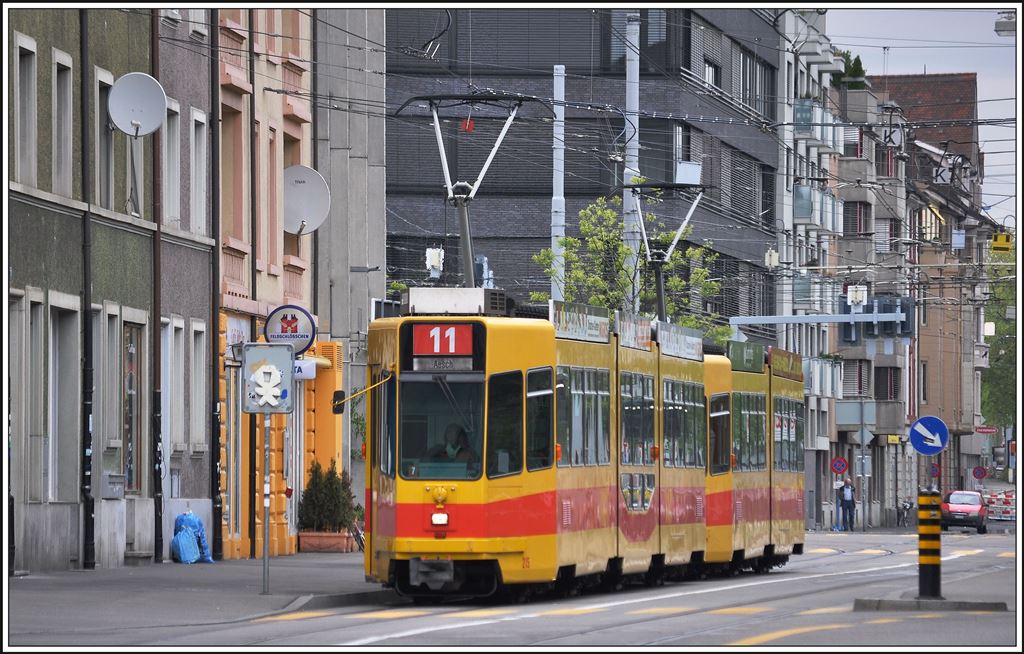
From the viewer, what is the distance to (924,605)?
24.4 metres

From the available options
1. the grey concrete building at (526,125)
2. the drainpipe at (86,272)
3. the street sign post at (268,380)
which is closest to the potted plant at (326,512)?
the drainpipe at (86,272)

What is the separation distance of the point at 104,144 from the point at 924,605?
45.9 feet

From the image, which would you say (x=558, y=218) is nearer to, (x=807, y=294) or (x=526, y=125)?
(x=526, y=125)

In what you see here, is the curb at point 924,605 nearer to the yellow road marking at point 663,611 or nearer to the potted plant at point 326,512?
the yellow road marking at point 663,611

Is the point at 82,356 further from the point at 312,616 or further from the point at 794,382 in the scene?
the point at 794,382

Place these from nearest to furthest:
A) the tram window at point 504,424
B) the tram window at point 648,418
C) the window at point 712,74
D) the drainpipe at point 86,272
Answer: the tram window at point 504,424 → the tram window at point 648,418 → the drainpipe at point 86,272 → the window at point 712,74

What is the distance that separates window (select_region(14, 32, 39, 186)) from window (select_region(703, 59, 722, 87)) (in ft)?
161

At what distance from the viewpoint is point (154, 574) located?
3066 cm

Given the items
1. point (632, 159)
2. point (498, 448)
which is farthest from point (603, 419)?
point (632, 159)

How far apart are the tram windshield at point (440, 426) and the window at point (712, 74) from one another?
52712 millimetres

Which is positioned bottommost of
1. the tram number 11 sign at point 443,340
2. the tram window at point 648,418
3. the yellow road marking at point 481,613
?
the yellow road marking at point 481,613

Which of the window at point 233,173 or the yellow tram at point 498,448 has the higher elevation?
the window at point 233,173

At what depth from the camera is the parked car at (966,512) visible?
80125 mm

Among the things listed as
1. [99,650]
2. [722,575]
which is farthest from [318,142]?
[99,650]
